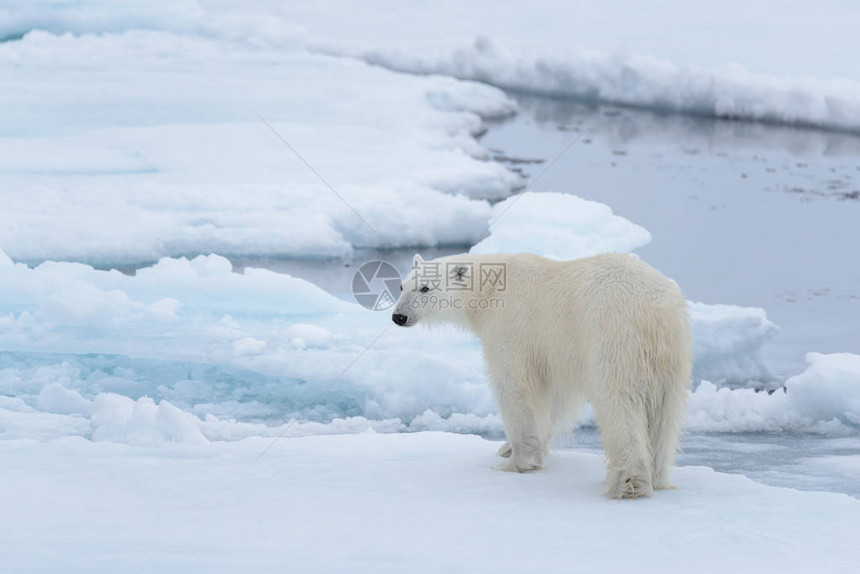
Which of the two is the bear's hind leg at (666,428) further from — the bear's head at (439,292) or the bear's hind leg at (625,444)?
the bear's head at (439,292)

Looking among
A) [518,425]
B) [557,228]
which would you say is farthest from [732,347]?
[518,425]

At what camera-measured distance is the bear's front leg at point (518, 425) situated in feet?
16.1

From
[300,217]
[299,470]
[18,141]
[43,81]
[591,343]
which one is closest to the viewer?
[591,343]

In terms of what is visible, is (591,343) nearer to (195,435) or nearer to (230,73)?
(195,435)

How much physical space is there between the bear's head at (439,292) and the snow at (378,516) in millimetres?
790

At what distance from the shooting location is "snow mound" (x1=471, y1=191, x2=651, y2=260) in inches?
377

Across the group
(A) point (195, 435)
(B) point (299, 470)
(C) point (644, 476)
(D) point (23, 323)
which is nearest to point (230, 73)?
(D) point (23, 323)

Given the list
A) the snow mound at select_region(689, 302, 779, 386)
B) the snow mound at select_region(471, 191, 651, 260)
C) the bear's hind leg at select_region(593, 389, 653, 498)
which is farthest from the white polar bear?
the snow mound at select_region(471, 191, 651, 260)

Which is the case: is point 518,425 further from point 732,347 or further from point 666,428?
point 732,347

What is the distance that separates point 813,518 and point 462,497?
1.53m

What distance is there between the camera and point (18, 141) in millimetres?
12375

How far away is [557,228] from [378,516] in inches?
247

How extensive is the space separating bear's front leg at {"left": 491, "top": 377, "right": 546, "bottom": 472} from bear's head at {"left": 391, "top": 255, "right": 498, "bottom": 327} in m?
0.45

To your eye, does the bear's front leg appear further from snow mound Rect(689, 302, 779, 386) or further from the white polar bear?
snow mound Rect(689, 302, 779, 386)
